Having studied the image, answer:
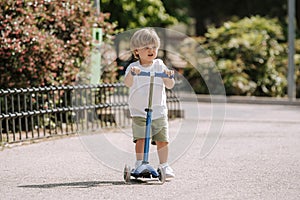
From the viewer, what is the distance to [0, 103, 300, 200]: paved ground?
7070 mm

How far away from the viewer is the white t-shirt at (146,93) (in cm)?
770

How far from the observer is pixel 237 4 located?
35.1 meters

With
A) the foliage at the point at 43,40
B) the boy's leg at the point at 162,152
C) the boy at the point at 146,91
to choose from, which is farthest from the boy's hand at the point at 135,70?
the foliage at the point at 43,40

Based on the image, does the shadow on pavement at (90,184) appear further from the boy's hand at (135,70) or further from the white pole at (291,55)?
the white pole at (291,55)

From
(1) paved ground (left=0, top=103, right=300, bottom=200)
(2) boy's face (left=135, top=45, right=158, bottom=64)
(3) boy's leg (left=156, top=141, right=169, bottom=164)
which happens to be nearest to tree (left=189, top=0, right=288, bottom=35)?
(1) paved ground (left=0, top=103, right=300, bottom=200)

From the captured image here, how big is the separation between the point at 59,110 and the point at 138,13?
13.0 meters

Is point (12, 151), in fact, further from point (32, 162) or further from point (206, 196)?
point (206, 196)

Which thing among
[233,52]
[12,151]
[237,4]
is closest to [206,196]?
[12,151]

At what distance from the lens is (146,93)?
7742 millimetres

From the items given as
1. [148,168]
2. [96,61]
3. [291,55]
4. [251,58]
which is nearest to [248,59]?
[251,58]

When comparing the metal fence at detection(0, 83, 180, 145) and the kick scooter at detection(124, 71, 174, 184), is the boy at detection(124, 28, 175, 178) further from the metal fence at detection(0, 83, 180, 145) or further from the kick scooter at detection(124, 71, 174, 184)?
the metal fence at detection(0, 83, 180, 145)

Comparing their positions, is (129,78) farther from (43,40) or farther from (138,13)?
(138,13)

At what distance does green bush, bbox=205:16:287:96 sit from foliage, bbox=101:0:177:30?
1.77 metres

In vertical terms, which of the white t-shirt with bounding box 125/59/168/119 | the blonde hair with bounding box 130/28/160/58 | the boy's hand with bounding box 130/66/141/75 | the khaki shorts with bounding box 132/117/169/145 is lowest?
the khaki shorts with bounding box 132/117/169/145
